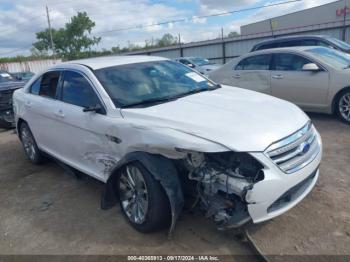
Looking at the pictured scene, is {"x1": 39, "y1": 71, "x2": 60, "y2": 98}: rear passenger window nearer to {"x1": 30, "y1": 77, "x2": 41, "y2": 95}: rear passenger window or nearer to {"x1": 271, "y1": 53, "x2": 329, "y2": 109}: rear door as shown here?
{"x1": 30, "y1": 77, "x2": 41, "y2": 95}: rear passenger window

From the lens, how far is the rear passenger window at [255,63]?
7.53 m

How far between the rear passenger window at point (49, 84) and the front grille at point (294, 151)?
10.6ft

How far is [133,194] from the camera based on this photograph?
3.49 m

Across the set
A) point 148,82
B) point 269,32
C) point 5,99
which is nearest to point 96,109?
point 148,82

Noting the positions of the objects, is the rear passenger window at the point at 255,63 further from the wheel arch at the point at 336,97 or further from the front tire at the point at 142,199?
the front tire at the point at 142,199

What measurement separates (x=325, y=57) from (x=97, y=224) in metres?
5.50

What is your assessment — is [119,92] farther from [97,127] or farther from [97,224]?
[97,224]

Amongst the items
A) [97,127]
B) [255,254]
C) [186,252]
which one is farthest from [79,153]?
[255,254]

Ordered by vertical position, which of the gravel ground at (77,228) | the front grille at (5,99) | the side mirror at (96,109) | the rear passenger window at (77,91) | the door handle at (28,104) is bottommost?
the gravel ground at (77,228)

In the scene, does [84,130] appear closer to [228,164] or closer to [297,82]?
[228,164]

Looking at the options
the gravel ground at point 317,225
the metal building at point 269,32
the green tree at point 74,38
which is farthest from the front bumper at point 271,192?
the green tree at point 74,38

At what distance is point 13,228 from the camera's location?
3898 millimetres

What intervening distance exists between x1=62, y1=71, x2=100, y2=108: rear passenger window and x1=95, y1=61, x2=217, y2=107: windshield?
195 millimetres

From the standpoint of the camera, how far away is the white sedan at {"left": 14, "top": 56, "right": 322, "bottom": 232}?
289cm
